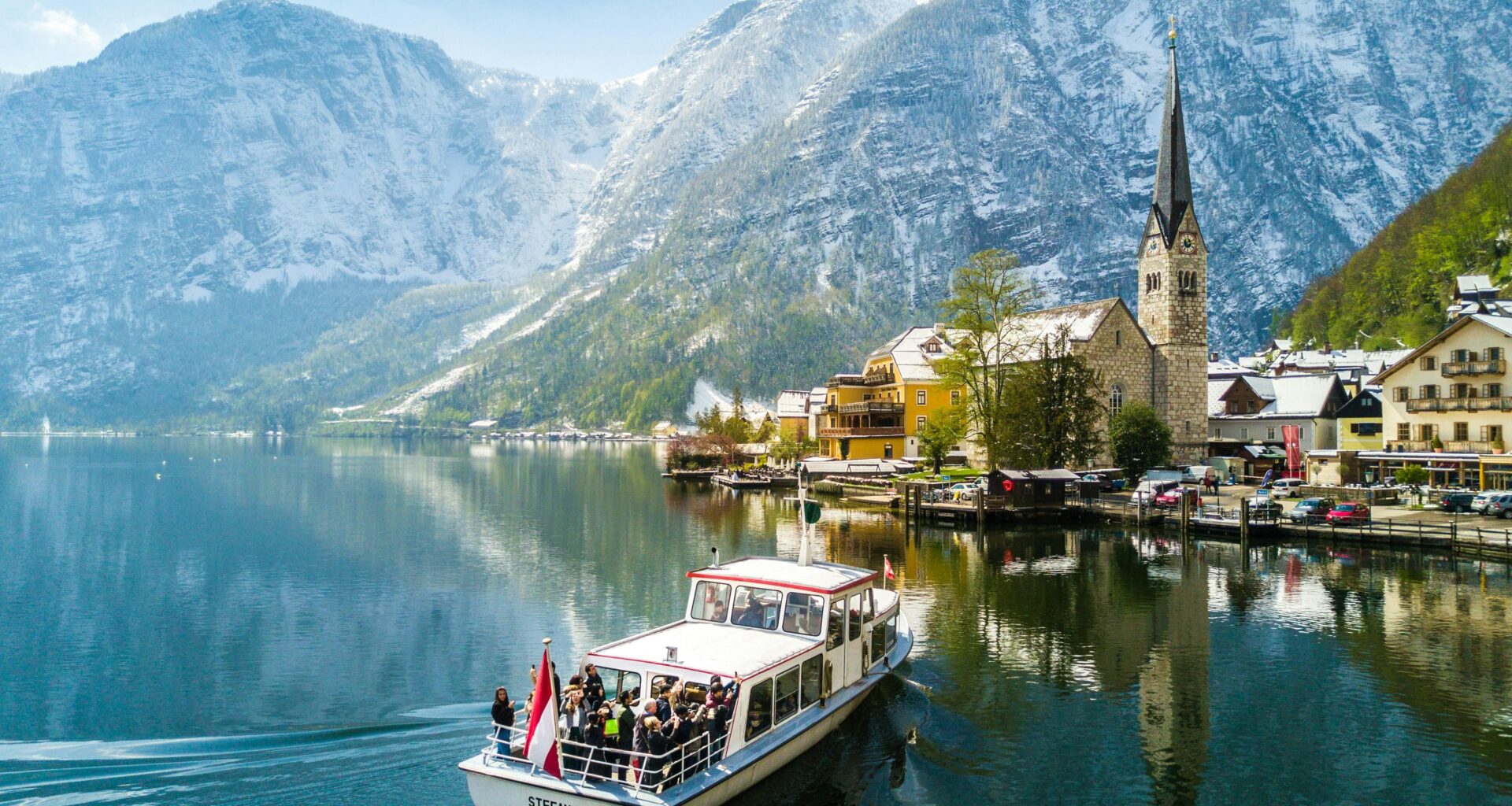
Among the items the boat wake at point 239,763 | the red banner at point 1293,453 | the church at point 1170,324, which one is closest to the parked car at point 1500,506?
the red banner at point 1293,453

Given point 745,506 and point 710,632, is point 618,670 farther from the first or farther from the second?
point 745,506

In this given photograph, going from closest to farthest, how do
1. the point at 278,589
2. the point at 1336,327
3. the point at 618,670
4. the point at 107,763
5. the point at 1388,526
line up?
the point at 618,670 → the point at 107,763 → the point at 278,589 → the point at 1388,526 → the point at 1336,327

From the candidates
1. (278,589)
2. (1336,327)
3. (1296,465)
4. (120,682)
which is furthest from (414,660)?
(1336,327)

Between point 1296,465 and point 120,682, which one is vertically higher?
point 1296,465

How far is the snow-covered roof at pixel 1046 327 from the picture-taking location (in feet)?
283

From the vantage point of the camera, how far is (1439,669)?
30.5 meters

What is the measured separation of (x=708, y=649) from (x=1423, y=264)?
148 meters

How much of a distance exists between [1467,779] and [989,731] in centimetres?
1031

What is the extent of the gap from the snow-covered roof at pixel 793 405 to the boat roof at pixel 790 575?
10557cm

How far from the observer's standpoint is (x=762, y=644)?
2325cm

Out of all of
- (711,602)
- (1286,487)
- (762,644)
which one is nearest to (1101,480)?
(1286,487)

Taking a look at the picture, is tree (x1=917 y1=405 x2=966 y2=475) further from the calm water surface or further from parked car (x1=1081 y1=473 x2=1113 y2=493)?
the calm water surface

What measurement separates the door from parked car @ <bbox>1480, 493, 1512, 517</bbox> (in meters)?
51.0

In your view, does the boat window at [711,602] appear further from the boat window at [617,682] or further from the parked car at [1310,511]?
the parked car at [1310,511]
